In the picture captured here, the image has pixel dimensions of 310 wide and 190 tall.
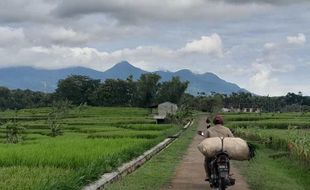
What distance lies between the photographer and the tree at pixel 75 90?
109875 mm

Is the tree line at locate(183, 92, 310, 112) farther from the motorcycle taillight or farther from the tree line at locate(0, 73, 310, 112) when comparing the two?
the motorcycle taillight

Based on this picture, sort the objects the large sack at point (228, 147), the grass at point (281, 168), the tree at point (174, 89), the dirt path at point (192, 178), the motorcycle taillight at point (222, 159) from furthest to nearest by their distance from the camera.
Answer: the tree at point (174, 89) < the grass at point (281, 168) < the dirt path at point (192, 178) < the large sack at point (228, 147) < the motorcycle taillight at point (222, 159)

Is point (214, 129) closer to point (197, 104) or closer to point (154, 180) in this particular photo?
point (154, 180)

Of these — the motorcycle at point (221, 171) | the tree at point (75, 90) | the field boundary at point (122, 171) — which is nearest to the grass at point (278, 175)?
the motorcycle at point (221, 171)

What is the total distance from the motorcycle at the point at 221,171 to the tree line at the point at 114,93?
9163 cm

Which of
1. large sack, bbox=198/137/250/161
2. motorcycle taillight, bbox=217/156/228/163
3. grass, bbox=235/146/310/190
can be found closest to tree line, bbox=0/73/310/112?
grass, bbox=235/146/310/190

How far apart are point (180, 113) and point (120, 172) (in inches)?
1699

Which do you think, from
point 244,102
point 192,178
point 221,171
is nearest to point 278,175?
point 192,178

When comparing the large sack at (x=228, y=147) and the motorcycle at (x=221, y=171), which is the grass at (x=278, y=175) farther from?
the motorcycle at (x=221, y=171)

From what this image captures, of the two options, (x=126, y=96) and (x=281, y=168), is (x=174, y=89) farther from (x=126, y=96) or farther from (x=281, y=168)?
(x=281, y=168)

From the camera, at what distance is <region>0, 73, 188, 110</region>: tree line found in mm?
104750

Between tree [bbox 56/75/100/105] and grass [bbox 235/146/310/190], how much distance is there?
93604 millimetres

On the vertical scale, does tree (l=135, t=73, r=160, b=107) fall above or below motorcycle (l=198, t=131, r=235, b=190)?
above

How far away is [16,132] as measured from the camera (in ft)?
93.4
